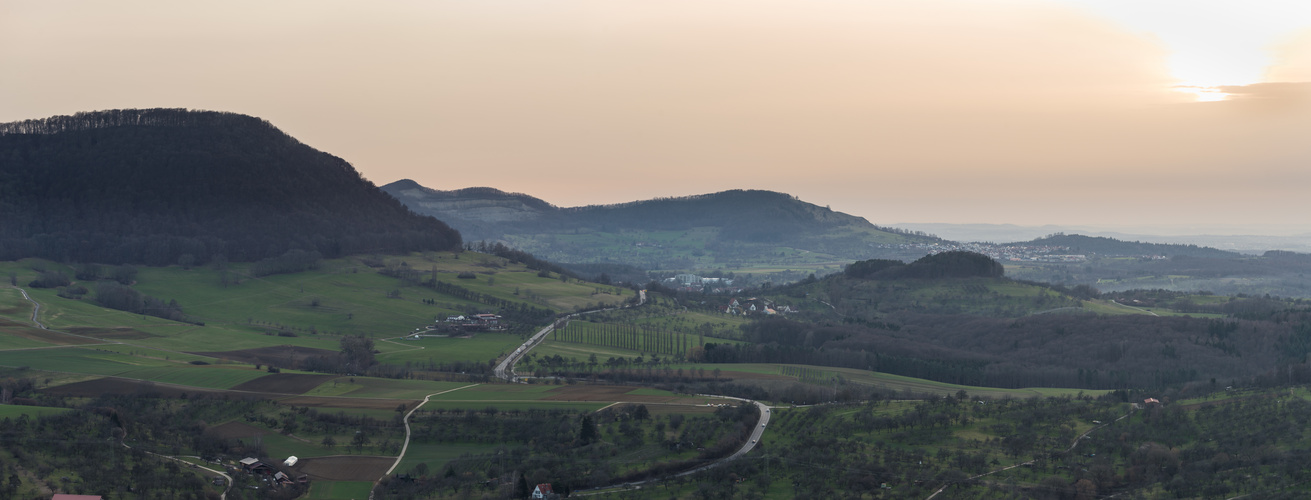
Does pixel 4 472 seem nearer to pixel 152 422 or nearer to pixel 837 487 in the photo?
pixel 152 422

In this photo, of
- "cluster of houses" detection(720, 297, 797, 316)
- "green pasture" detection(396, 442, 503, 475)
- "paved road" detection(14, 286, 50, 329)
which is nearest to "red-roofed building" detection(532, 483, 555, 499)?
"green pasture" detection(396, 442, 503, 475)

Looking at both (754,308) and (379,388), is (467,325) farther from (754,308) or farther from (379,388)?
(754,308)

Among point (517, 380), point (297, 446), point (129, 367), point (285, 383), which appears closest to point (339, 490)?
point (297, 446)

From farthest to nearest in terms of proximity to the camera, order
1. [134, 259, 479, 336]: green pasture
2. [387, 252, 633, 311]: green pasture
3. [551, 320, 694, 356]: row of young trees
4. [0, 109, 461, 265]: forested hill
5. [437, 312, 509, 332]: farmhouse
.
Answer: [0, 109, 461, 265]: forested hill
[387, 252, 633, 311]: green pasture
[134, 259, 479, 336]: green pasture
[437, 312, 509, 332]: farmhouse
[551, 320, 694, 356]: row of young trees

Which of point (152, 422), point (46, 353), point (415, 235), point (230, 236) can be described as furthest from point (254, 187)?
point (152, 422)

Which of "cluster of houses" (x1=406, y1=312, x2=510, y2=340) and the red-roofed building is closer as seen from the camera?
the red-roofed building

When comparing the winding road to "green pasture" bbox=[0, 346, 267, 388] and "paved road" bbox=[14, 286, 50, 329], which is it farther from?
"paved road" bbox=[14, 286, 50, 329]
